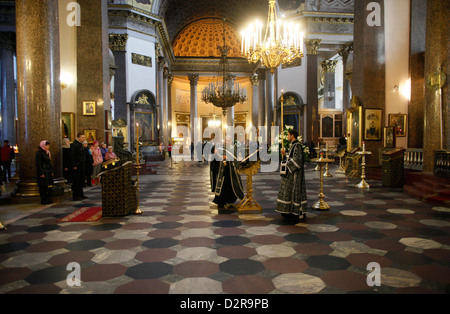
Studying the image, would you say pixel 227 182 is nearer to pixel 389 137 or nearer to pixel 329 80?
pixel 389 137

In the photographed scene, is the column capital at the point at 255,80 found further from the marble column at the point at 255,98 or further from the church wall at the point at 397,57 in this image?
the church wall at the point at 397,57

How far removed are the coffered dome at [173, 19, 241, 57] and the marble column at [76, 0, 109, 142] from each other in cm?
2182

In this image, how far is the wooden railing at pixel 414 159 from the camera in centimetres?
1035

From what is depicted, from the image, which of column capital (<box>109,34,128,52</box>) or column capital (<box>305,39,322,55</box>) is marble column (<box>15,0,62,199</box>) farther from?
column capital (<box>305,39,322,55</box>)

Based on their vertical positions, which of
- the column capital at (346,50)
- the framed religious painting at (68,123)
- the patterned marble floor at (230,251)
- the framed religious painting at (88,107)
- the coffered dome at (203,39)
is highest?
the coffered dome at (203,39)

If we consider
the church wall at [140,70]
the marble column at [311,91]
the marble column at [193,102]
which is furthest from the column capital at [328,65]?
the church wall at [140,70]

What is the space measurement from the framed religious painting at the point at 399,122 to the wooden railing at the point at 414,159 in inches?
63.3

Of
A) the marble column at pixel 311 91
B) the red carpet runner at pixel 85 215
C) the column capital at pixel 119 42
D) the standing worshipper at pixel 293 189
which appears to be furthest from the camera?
the marble column at pixel 311 91

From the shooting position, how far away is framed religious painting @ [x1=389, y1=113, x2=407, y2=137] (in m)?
12.4

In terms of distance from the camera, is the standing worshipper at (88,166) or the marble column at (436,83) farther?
the standing worshipper at (88,166)

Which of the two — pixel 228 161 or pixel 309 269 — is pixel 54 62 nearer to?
pixel 228 161
